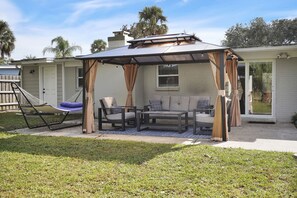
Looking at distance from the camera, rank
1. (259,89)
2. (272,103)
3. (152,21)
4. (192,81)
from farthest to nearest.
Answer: (152,21) → (192,81) → (259,89) → (272,103)

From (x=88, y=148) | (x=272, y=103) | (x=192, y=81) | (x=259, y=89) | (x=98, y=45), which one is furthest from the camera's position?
(x=98, y=45)

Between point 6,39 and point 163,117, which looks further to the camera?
point 6,39

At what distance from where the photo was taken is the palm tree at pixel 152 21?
68.2 feet

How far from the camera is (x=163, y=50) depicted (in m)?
8.13

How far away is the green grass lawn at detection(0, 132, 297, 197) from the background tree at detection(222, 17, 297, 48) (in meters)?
25.9

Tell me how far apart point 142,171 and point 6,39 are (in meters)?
22.5

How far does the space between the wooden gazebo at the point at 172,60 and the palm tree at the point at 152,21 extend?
1004 centimetres

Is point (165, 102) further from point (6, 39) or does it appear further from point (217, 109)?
point (6, 39)

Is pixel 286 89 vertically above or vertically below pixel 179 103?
above

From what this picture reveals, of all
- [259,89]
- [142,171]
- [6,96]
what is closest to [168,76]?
[259,89]

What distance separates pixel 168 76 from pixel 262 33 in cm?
2136

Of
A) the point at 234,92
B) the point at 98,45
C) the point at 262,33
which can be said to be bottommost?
Answer: the point at 234,92

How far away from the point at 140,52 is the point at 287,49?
217 inches

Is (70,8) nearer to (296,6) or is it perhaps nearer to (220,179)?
(220,179)
